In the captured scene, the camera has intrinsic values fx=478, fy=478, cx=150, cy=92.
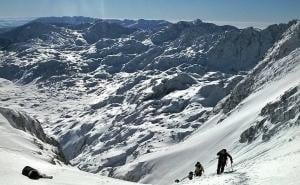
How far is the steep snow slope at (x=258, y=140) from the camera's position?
3119 centimetres

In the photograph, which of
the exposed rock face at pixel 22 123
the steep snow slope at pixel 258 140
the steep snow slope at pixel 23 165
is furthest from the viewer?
the exposed rock face at pixel 22 123

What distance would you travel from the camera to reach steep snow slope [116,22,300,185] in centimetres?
3119

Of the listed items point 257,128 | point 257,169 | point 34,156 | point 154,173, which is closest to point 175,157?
point 154,173

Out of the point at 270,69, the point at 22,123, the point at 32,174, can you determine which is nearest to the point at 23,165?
the point at 32,174

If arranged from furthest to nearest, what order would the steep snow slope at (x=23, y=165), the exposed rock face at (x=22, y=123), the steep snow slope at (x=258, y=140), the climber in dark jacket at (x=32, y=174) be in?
the exposed rock face at (x=22, y=123)
the steep snow slope at (x=258, y=140)
the climber in dark jacket at (x=32, y=174)
the steep snow slope at (x=23, y=165)

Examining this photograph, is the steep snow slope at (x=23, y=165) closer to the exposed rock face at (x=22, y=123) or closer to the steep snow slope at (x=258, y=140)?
the steep snow slope at (x=258, y=140)

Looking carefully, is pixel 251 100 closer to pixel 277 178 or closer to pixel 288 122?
pixel 288 122

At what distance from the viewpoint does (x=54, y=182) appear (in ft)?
98.2

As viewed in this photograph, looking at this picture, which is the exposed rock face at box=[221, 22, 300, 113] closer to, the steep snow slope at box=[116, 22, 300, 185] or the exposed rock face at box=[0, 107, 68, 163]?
the steep snow slope at box=[116, 22, 300, 185]

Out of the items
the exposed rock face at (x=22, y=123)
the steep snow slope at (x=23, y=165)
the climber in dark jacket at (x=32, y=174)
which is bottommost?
the exposed rock face at (x=22, y=123)

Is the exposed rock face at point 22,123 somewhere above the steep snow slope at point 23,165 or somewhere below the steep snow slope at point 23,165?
below

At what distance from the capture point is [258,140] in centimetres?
6225

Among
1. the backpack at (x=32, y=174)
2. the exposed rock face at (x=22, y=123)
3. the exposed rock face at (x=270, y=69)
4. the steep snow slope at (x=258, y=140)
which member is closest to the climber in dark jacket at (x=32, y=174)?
the backpack at (x=32, y=174)

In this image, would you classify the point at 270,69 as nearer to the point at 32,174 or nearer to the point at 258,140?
the point at 258,140
